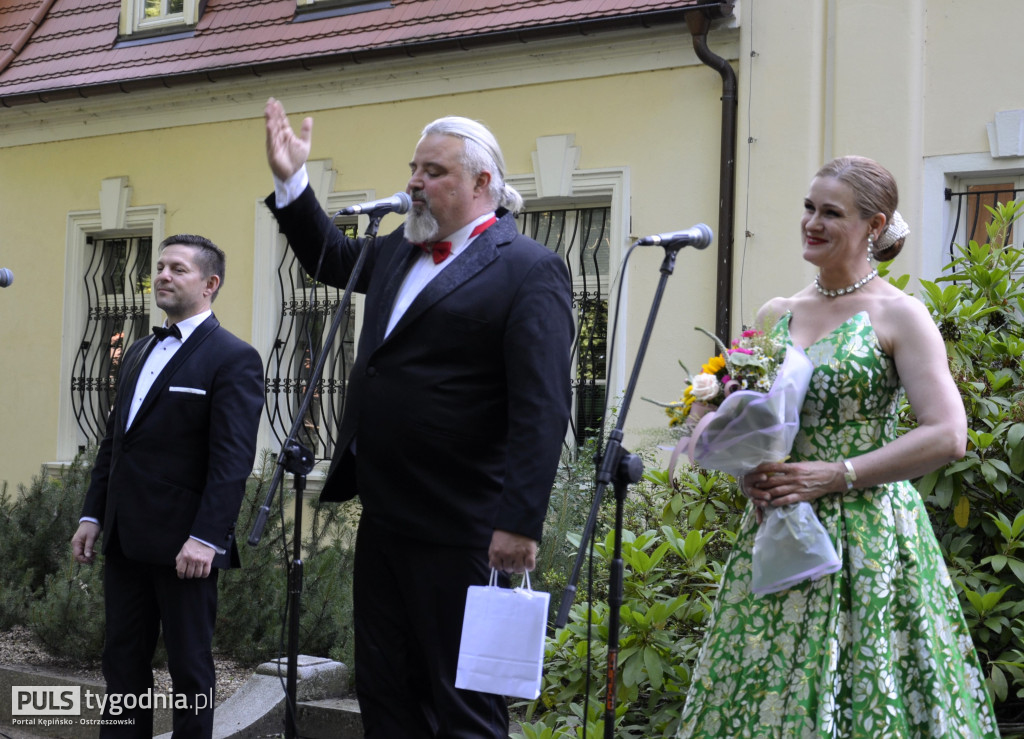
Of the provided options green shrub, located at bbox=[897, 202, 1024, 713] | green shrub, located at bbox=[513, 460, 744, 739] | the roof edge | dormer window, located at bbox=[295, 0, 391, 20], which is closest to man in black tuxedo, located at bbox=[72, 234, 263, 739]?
green shrub, located at bbox=[513, 460, 744, 739]

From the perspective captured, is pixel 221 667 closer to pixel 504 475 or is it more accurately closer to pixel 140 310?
pixel 504 475

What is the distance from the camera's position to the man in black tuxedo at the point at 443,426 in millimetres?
3248

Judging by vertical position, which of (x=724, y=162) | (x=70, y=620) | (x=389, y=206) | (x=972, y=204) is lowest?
(x=70, y=620)

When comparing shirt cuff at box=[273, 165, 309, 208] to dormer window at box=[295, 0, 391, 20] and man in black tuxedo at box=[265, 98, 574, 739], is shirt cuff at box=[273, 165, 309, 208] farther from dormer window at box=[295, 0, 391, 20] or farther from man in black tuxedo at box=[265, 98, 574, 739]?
dormer window at box=[295, 0, 391, 20]

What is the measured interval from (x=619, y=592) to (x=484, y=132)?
4.54 feet

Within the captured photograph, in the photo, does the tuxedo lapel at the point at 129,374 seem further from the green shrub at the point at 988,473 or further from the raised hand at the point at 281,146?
the green shrub at the point at 988,473

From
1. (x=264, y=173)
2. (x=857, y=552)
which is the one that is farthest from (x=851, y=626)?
(x=264, y=173)

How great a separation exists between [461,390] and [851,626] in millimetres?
1181

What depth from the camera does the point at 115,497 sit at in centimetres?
447

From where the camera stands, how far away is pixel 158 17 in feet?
36.1

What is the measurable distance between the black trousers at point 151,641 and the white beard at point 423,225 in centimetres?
167

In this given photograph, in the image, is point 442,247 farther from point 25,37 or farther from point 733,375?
point 25,37

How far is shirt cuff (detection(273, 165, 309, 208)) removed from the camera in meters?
3.53

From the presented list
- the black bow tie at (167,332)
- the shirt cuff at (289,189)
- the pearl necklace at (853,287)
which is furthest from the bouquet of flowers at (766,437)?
the black bow tie at (167,332)
